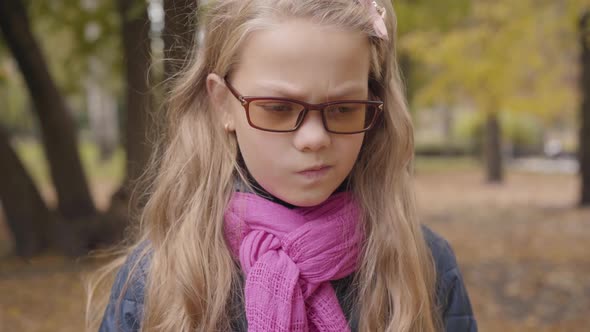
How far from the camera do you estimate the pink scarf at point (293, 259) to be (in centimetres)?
146

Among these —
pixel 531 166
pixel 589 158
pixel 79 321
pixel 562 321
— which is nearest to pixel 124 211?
pixel 79 321

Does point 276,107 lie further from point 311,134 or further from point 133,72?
point 133,72

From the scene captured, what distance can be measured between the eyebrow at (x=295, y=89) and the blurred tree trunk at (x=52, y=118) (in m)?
5.57

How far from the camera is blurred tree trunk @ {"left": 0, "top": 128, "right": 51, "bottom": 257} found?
6.43 m

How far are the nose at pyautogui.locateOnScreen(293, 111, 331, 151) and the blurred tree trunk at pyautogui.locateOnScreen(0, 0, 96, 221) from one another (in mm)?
5629

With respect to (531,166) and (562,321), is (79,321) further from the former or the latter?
(531,166)

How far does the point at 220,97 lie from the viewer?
5.21ft

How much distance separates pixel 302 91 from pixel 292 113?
6 centimetres

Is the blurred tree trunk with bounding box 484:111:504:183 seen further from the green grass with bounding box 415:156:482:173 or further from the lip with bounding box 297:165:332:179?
the lip with bounding box 297:165:332:179

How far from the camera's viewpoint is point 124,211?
6.60 metres

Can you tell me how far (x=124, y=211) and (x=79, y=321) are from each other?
1674mm

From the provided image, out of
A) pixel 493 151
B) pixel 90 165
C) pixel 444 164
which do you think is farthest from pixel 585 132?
pixel 90 165

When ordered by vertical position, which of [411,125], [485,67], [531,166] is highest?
[411,125]

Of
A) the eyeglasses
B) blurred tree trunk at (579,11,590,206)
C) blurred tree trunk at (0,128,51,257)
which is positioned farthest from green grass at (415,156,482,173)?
the eyeglasses
